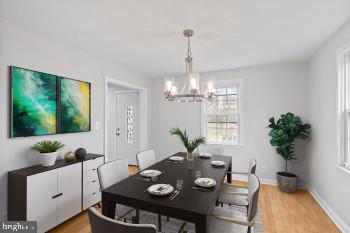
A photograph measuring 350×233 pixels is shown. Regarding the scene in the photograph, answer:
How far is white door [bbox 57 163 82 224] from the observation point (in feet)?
7.23

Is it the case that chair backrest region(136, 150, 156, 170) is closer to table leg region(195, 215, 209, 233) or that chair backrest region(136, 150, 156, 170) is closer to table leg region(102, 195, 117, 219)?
table leg region(102, 195, 117, 219)

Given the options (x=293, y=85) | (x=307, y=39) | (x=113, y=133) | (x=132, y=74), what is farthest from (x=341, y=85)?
(x=113, y=133)

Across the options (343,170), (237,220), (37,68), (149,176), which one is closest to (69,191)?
(149,176)

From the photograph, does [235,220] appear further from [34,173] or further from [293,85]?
[293,85]

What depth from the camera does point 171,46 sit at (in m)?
2.73

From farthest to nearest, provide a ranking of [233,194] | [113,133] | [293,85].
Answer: [113,133], [293,85], [233,194]

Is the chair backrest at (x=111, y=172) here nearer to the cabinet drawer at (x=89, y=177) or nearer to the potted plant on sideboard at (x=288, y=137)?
the cabinet drawer at (x=89, y=177)

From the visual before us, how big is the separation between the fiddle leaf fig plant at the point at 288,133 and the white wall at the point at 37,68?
3.31 m

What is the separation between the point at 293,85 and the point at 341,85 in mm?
1367

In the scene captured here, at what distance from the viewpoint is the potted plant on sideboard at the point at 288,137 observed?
3.23 m

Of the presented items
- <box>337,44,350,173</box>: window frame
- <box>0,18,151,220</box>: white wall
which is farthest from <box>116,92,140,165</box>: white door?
<box>337,44,350,173</box>: window frame

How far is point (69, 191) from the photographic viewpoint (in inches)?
91.0

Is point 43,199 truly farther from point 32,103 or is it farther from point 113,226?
point 113,226

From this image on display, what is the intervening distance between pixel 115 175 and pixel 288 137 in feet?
10.0
